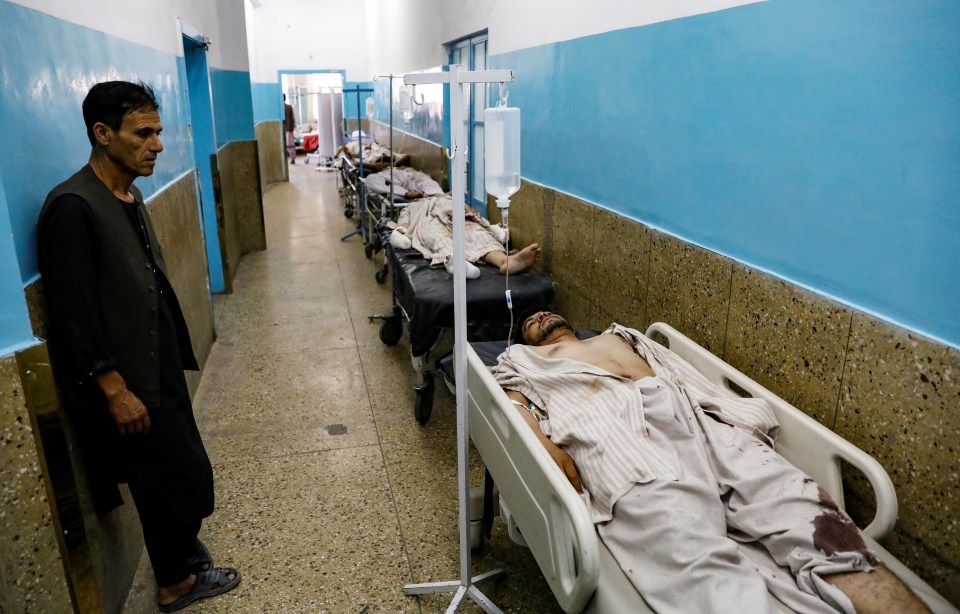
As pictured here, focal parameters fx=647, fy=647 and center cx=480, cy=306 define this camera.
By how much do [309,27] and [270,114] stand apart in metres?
1.85

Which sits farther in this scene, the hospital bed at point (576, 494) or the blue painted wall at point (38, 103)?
the blue painted wall at point (38, 103)

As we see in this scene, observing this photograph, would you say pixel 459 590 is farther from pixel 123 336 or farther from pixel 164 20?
pixel 164 20

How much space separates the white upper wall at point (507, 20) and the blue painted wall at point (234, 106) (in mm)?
1819

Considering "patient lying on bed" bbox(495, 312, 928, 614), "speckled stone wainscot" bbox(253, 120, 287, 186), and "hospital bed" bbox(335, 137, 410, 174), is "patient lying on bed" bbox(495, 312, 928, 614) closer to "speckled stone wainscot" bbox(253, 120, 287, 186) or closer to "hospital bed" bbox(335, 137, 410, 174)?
"hospital bed" bbox(335, 137, 410, 174)

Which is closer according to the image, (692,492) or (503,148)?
(692,492)

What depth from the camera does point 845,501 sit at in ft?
5.74

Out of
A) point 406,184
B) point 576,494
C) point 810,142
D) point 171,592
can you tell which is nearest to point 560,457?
point 576,494

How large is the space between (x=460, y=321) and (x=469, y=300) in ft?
4.18

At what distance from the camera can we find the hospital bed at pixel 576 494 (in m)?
1.41

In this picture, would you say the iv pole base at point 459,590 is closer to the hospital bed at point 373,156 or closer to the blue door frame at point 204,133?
the blue door frame at point 204,133

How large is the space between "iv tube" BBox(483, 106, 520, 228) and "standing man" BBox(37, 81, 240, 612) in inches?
36.6

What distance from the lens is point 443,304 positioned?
306 cm

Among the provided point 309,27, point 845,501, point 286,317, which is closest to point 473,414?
point 845,501

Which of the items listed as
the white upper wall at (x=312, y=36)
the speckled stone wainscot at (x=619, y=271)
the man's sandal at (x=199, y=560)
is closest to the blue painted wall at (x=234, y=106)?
the speckled stone wainscot at (x=619, y=271)
